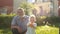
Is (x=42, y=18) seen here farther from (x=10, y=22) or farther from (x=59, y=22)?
(x=10, y=22)

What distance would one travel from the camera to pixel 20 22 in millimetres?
3260

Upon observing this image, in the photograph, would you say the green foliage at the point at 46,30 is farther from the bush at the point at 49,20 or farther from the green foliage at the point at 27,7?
the green foliage at the point at 27,7

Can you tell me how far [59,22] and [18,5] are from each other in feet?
2.41

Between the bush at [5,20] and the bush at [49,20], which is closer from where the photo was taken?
the bush at [5,20]

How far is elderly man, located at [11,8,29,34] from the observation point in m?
3.23

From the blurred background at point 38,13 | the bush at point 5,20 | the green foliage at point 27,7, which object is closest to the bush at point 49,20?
the blurred background at point 38,13

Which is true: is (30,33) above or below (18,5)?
below

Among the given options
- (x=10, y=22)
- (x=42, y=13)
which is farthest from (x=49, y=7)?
(x=10, y=22)

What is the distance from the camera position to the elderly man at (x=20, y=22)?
10.6 feet

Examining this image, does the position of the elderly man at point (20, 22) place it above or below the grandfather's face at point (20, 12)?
below

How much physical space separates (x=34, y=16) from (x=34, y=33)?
275 mm

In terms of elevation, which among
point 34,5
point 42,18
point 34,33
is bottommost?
point 34,33

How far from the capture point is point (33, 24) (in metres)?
3.29

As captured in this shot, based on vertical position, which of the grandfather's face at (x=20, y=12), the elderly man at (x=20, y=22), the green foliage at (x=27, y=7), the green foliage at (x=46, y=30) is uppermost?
the green foliage at (x=27, y=7)
